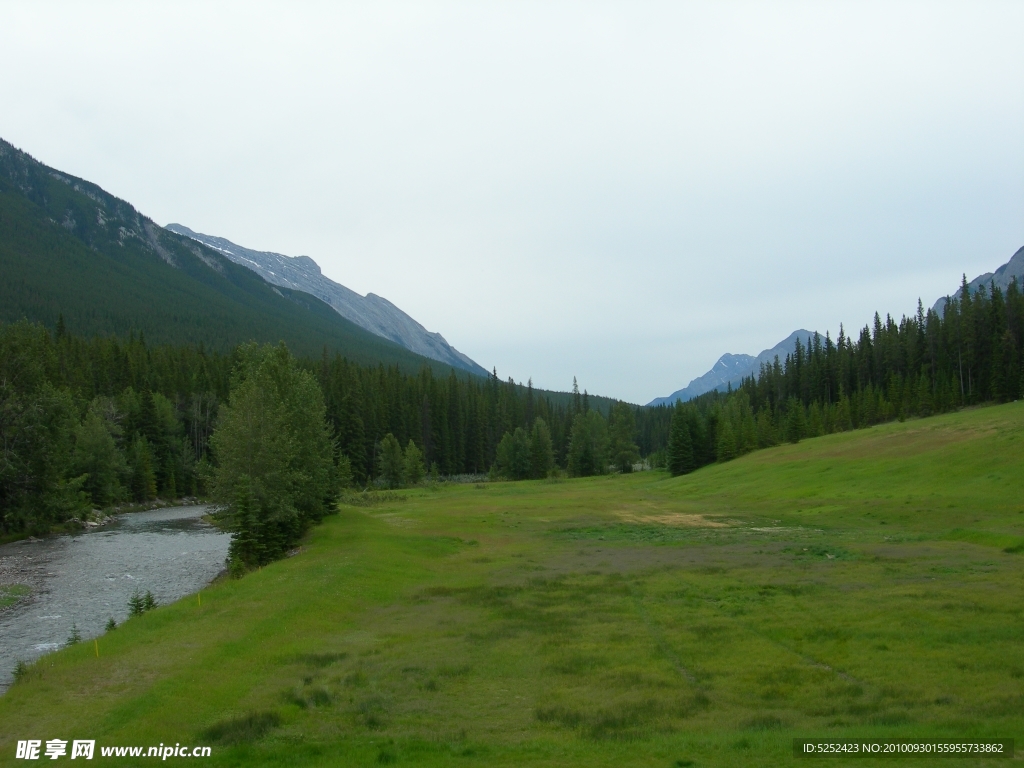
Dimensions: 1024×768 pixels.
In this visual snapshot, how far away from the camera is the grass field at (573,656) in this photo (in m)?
13.2

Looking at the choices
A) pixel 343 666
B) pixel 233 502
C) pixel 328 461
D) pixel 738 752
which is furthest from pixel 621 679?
pixel 328 461

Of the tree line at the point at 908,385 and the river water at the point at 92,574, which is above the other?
the tree line at the point at 908,385

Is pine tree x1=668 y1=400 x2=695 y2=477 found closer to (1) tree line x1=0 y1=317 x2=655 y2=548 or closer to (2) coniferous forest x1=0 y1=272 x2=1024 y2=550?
(2) coniferous forest x1=0 y1=272 x2=1024 y2=550

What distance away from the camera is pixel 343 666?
62.9ft

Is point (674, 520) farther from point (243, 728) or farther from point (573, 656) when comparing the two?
point (243, 728)

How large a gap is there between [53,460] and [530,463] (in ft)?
286

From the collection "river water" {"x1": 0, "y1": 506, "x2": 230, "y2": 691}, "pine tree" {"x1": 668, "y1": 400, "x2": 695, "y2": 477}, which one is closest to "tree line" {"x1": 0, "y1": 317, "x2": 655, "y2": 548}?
"river water" {"x1": 0, "y1": 506, "x2": 230, "y2": 691}

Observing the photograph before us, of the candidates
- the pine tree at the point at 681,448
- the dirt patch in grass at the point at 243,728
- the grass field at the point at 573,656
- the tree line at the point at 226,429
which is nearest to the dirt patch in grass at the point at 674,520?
the grass field at the point at 573,656

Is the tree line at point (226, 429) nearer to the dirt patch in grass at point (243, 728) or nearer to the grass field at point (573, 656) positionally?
the grass field at point (573, 656)

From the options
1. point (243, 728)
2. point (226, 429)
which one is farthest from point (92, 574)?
point (243, 728)

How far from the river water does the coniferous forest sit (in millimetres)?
6048

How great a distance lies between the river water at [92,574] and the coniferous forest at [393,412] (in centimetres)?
605

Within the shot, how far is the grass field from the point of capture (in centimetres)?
1323

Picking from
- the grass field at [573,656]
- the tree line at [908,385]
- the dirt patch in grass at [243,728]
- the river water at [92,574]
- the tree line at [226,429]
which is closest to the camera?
the grass field at [573,656]
